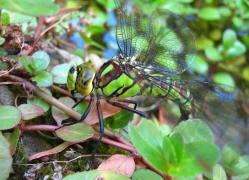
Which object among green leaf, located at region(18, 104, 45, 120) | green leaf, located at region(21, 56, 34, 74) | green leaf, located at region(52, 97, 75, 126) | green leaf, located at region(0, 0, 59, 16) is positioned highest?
green leaf, located at region(0, 0, 59, 16)

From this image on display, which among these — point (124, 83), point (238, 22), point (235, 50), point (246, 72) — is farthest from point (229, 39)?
point (124, 83)

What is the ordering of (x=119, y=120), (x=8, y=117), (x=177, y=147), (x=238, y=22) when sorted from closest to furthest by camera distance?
(x=177, y=147) → (x=8, y=117) → (x=119, y=120) → (x=238, y=22)

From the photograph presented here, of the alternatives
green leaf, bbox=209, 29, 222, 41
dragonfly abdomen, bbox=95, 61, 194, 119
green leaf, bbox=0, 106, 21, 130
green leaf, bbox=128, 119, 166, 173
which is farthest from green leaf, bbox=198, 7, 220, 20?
green leaf, bbox=0, 106, 21, 130

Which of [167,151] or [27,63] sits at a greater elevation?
[27,63]

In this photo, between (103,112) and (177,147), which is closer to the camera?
(177,147)

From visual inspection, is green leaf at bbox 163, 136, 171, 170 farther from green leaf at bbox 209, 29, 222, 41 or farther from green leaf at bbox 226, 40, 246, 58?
green leaf at bbox 209, 29, 222, 41

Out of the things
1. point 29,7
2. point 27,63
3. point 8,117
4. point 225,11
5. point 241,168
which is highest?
point 225,11

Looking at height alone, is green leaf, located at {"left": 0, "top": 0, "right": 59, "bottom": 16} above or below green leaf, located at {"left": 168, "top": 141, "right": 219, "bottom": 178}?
above

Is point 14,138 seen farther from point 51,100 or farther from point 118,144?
point 118,144
